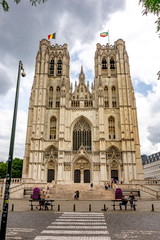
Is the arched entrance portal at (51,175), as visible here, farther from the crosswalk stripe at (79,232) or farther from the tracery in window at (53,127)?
the crosswalk stripe at (79,232)

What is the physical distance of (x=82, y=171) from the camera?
36.9 meters

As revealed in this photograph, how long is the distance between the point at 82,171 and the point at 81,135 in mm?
7102

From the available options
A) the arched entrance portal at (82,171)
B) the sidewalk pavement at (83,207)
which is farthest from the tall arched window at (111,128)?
the sidewalk pavement at (83,207)

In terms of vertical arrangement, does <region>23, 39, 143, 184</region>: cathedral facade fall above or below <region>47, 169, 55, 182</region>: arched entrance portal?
above

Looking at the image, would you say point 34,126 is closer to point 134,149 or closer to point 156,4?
point 134,149

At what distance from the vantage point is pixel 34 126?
126ft

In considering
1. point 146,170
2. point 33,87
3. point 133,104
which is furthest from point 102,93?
point 146,170

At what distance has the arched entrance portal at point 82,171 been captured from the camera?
121 feet

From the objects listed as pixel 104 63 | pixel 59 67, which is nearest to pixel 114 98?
pixel 104 63

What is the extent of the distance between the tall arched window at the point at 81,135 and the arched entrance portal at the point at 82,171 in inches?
116

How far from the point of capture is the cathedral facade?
3612 cm

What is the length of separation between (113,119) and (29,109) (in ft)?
59.4

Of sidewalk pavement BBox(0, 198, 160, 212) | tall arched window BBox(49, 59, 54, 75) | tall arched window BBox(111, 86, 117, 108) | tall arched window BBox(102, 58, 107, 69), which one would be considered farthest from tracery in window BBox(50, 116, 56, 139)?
sidewalk pavement BBox(0, 198, 160, 212)

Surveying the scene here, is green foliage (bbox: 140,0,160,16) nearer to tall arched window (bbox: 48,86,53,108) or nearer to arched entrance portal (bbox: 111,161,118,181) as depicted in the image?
arched entrance portal (bbox: 111,161,118,181)
